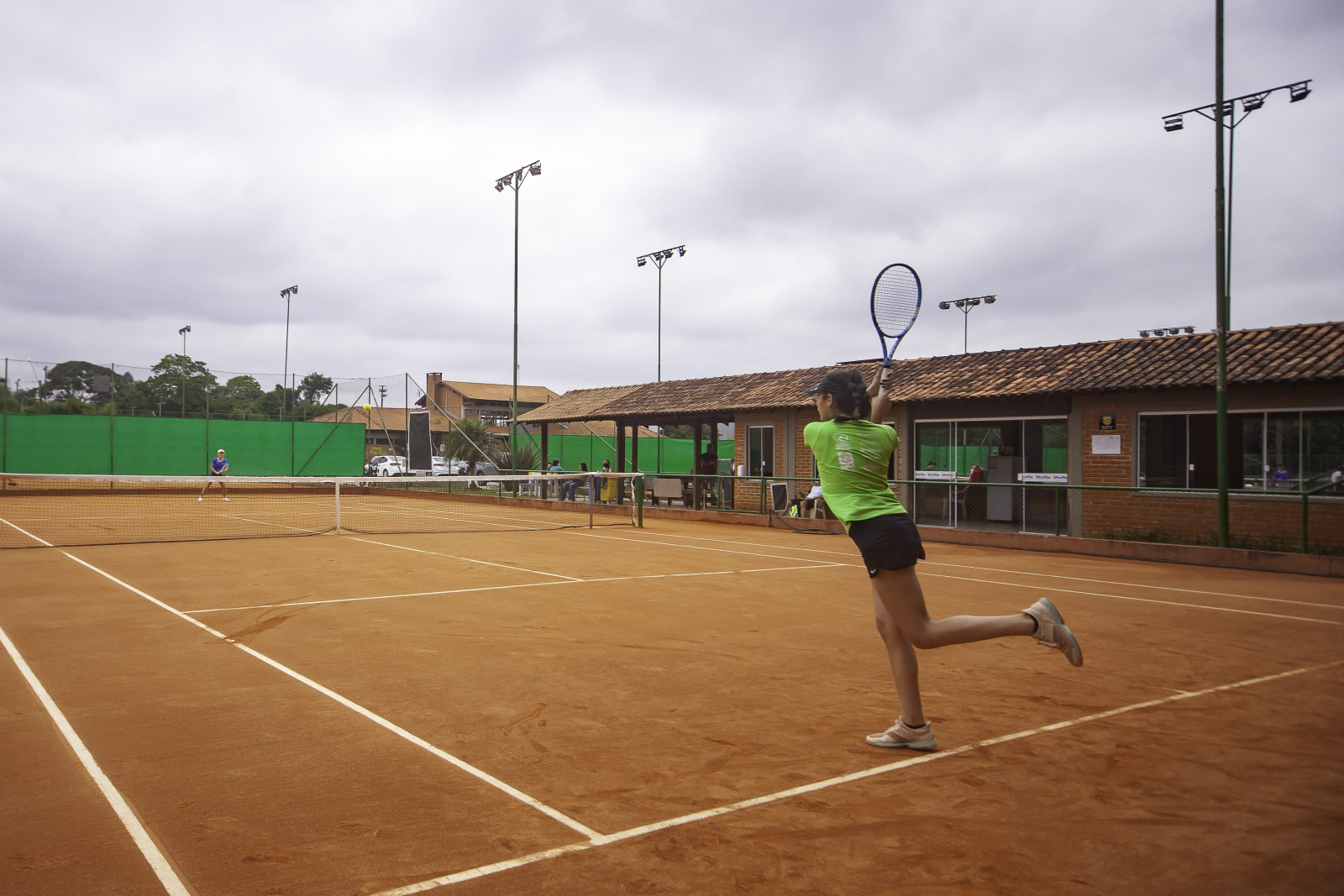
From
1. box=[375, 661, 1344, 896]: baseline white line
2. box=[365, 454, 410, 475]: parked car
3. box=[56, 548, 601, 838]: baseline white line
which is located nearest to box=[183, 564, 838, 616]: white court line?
box=[56, 548, 601, 838]: baseline white line

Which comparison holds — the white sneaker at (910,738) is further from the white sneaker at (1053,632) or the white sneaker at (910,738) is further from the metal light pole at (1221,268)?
the metal light pole at (1221,268)

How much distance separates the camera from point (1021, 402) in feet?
62.0

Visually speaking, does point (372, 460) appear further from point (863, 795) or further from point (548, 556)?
point (863, 795)

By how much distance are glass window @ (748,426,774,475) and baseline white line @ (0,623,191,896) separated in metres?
19.9

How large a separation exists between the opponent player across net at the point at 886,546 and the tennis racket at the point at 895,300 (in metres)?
1.77

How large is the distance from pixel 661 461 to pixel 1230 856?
36661 millimetres

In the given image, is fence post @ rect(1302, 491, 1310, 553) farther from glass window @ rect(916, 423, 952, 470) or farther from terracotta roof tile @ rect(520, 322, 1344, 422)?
glass window @ rect(916, 423, 952, 470)

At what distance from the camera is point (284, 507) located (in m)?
25.5

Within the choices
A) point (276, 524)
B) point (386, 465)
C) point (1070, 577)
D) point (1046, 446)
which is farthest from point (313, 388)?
point (1070, 577)

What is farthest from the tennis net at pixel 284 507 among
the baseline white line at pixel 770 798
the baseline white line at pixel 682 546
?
the baseline white line at pixel 770 798

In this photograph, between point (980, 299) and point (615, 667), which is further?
point (980, 299)

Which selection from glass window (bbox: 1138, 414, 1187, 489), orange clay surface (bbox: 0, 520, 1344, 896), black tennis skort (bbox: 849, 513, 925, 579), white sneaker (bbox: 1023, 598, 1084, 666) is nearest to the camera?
orange clay surface (bbox: 0, 520, 1344, 896)

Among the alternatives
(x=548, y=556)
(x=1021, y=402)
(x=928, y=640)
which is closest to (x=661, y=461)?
(x=1021, y=402)

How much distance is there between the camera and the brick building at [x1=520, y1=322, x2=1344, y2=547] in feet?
49.2
